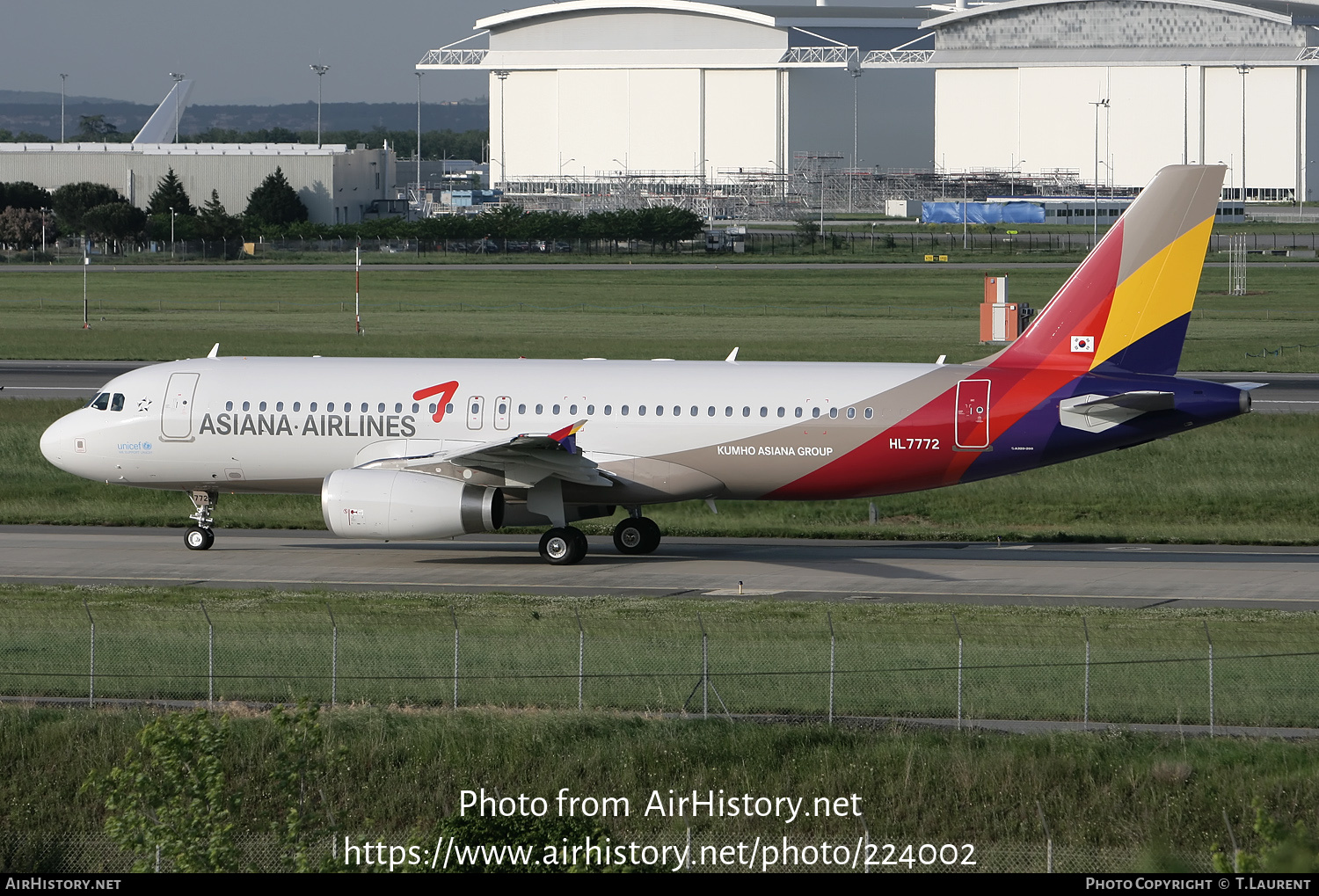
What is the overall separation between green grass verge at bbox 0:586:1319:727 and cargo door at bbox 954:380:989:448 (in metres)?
5.78

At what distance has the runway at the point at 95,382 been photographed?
59.6 meters

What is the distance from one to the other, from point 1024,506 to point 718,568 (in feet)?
40.4

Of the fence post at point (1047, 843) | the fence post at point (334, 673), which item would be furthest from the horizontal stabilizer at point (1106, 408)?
the fence post at point (334, 673)

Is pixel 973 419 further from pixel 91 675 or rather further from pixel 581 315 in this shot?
pixel 581 315

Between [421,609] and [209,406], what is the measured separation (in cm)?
1017

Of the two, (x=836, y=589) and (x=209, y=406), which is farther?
(x=209, y=406)

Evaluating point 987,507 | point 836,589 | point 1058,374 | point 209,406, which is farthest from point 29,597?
point 987,507

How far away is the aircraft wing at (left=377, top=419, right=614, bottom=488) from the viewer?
34000 mm

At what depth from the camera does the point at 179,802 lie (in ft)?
48.3

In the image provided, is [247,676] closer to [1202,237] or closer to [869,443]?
[869,443]

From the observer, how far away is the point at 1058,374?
116 ft

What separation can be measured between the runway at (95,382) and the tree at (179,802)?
48.9 metres

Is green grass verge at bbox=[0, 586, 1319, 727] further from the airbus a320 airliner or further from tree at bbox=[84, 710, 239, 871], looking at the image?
tree at bbox=[84, 710, 239, 871]

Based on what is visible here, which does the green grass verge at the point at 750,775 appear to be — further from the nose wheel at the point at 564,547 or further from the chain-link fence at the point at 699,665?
the nose wheel at the point at 564,547
